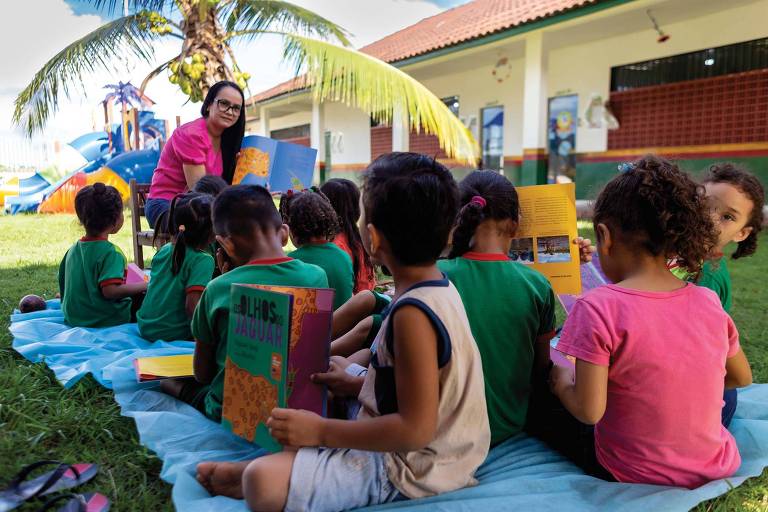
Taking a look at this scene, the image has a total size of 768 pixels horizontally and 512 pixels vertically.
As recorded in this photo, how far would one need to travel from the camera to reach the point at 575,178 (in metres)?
9.84

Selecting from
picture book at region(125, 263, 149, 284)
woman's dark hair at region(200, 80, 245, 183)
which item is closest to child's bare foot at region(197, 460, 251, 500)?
picture book at region(125, 263, 149, 284)

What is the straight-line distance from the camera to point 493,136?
1116 centimetres

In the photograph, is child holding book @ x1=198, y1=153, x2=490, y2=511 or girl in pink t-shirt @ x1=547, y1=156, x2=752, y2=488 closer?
child holding book @ x1=198, y1=153, x2=490, y2=511

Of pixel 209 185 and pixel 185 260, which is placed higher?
pixel 209 185

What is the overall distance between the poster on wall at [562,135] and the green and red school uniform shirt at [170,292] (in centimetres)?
826

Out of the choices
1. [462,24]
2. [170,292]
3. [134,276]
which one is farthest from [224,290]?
[462,24]

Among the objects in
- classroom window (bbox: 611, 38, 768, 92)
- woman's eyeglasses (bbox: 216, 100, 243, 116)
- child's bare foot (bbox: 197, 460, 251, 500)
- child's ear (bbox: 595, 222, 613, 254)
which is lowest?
child's bare foot (bbox: 197, 460, 251, 500)

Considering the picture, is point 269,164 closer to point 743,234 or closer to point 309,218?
point 309,218

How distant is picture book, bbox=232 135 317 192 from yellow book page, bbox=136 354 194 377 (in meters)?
1.61

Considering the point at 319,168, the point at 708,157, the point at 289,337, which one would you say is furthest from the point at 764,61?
the point at 319,168

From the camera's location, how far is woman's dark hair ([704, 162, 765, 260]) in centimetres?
189

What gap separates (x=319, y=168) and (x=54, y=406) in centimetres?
1367

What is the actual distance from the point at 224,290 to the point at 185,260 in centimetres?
86

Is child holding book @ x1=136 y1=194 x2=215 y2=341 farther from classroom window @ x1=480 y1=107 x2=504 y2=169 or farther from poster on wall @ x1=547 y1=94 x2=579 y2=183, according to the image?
classroom window @ x1=480 y1=107 x2=504 y2=169
